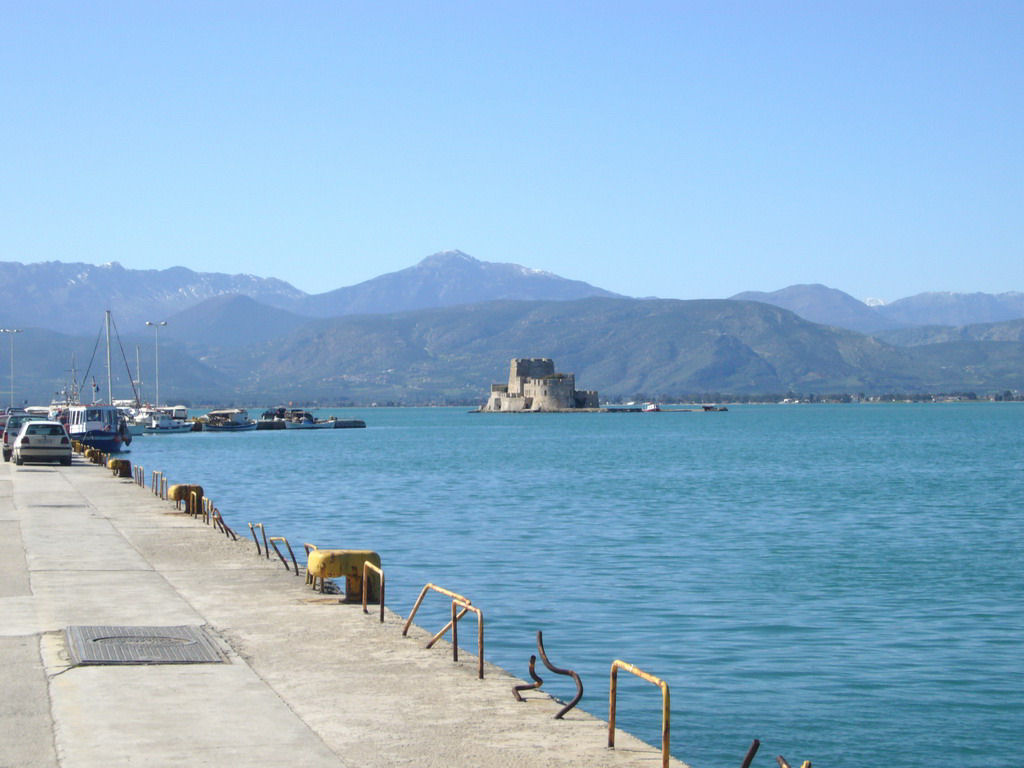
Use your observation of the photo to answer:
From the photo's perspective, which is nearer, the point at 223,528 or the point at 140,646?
the point at 140,646

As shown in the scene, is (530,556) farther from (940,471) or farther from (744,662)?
(940,471)

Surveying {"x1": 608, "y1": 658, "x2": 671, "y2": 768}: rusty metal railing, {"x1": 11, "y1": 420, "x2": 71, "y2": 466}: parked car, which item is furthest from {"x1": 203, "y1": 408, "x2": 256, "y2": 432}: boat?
{"x1": 608, "y1": 658, "x2": 671, "y2": 768}: rusty metal railing

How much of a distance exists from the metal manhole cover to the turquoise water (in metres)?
4.69

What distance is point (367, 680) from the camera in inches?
549

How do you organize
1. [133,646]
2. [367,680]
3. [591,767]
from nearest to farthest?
[591,767], [367,680], [133,646]

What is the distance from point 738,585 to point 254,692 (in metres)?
17.0

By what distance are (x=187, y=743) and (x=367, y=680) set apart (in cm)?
302

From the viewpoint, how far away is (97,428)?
78.9 m

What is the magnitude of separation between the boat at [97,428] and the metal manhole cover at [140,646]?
2513 inches

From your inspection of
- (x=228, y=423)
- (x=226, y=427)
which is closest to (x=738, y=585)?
(x=226, y=427)

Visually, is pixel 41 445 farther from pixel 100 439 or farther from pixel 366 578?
pixel 366 578

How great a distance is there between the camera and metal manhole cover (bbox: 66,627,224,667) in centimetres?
1451

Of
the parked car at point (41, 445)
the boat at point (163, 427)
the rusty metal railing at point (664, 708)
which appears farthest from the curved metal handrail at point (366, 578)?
the boat at point (163, 427)

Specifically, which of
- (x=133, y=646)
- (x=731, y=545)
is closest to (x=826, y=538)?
(x=731, y=545)
